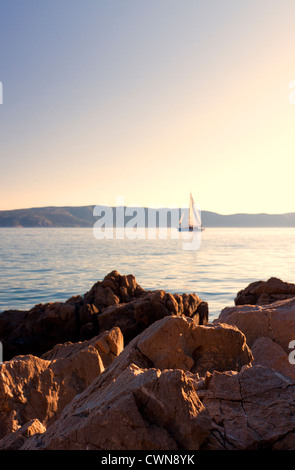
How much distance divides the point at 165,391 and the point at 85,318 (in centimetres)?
840

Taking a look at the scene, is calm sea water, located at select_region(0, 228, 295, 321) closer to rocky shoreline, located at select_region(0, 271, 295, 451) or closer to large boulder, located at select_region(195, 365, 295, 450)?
rocky shoreline, located at select_region(0, 271, 295, 451)

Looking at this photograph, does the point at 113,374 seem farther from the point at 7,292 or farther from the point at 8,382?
the point at 7,292

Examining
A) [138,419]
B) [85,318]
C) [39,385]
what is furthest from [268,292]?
[138,419]

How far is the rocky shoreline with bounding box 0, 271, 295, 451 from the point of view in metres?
2.10

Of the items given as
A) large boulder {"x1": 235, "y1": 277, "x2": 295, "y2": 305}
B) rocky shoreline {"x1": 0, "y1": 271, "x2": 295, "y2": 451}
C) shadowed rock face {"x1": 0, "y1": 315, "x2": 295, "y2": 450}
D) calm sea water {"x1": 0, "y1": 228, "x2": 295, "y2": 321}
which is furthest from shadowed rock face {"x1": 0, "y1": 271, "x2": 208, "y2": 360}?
shadowed rock face {"x1": 0, "y1": 315, "x2": 295, "y2": 450}

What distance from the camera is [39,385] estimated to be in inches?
155

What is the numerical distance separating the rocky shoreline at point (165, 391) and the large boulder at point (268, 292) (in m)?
3.74

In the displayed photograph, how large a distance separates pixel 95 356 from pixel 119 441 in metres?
2.79

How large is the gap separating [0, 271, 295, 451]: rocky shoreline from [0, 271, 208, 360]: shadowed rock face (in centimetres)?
305

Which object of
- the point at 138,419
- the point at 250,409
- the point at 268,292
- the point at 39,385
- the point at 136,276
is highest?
the point at 138,419

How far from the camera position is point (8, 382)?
3670 millimetres

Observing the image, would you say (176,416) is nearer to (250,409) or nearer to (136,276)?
(250,409)

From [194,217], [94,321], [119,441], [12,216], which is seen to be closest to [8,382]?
[119,441]

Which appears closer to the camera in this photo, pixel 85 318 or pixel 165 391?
pixel 165 391
